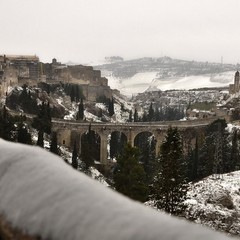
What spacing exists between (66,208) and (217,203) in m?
29.3

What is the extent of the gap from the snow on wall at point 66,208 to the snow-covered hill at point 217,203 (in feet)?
78.6

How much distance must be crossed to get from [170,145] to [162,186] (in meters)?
2.59

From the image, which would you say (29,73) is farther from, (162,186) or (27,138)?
(162,186)

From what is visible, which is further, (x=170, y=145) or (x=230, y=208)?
(x=230, y=208)

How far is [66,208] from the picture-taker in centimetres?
278

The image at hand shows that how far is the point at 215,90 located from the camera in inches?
6757

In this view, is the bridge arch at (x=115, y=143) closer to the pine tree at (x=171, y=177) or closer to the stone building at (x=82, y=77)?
the stone building at (x=82, y=77)

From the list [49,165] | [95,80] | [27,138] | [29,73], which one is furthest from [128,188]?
[95,80]

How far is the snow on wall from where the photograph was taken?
234 centimetres

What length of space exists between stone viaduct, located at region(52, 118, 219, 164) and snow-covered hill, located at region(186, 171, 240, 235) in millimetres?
39706

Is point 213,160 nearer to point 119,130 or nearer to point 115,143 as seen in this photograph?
point 119,130

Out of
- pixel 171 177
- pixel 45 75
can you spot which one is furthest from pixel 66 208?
pixel 45 75

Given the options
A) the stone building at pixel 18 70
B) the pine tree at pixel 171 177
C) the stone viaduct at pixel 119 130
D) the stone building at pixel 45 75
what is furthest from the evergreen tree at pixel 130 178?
the stone building at pixel 18 70

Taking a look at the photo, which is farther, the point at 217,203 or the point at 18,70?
the point at 18,70
